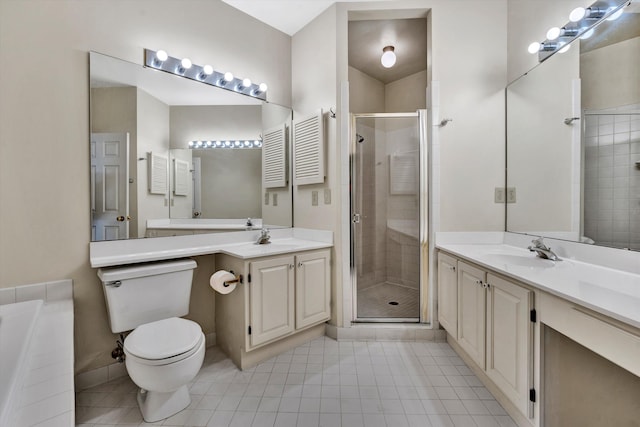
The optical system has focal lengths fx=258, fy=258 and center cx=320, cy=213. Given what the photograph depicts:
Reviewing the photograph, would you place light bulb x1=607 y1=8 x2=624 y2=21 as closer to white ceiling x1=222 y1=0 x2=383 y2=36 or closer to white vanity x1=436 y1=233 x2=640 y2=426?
white vanity x1=436 y1=233 x2=640 y2=426

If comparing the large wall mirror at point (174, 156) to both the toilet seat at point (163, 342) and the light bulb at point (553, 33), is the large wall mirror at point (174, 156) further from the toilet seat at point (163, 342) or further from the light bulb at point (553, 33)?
the light bulb at point (553, 33)

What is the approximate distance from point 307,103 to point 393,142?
0.93 meters

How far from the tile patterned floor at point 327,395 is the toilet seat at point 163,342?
396 mm

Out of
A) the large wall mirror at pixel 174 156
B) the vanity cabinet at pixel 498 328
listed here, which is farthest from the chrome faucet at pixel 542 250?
the large wall mirror at pixel 174 156

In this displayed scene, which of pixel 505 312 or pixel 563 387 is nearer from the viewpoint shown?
pixel 563 387

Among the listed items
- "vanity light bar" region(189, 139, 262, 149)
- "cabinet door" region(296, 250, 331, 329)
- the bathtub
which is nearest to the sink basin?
"cabinet door" region(296, 250, 331, 329)

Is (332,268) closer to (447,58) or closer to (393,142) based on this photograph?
(393,142)

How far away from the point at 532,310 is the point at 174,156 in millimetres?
2344

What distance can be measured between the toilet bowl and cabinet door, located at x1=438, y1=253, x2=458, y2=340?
1665 mm

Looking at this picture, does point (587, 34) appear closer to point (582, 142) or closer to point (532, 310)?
point (582, 142)

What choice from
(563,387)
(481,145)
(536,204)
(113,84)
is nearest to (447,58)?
(481,145)

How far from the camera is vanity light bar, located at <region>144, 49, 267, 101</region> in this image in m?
1.79

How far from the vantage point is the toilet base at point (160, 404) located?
52.8 inches

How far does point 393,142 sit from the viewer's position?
102 inches
